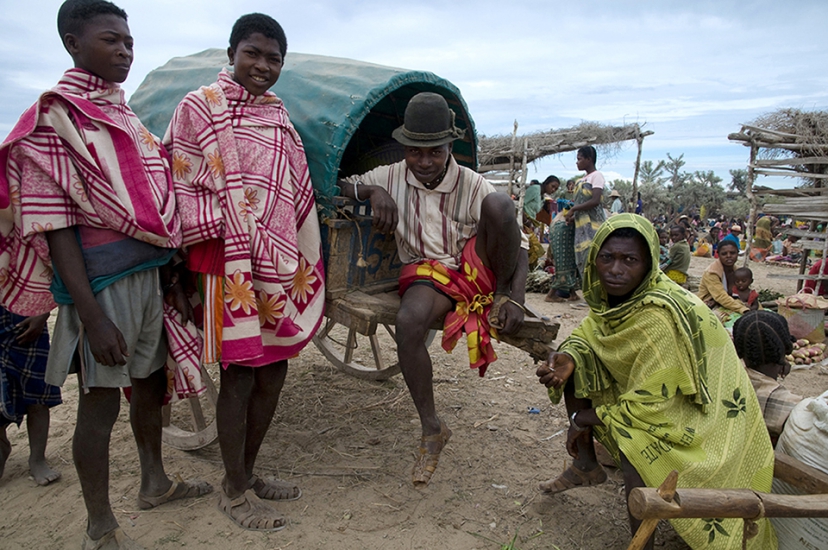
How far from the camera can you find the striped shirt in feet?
9.11

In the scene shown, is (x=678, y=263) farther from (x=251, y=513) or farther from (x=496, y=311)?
(x=251, y=513)

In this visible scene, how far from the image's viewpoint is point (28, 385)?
106 inches

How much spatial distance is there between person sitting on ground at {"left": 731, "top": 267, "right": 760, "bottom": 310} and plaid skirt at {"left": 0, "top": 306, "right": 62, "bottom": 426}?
6437mm

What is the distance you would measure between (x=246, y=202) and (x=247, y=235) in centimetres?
13

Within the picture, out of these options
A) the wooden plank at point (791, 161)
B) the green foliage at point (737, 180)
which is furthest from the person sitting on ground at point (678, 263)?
the green foliage at point (737, 180)

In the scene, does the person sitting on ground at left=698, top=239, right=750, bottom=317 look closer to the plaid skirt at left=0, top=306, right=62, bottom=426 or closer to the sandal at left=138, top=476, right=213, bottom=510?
the sandal at left=138, top=476, right=213, bottom=510

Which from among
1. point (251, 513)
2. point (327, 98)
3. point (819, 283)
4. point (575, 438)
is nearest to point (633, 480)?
point (575, 438)

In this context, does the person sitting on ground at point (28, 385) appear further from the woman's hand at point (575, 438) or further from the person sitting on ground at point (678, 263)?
the person sitting on ground at point (678, 263)

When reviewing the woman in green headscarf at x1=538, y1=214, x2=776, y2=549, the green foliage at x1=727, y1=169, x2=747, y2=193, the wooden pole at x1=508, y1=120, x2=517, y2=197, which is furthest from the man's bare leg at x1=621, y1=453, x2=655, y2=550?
the green foliage at x1=727, y1=169, x2=747, y2=193

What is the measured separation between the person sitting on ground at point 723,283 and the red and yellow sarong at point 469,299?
4.33m

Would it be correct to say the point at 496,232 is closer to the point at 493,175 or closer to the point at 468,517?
the point at 468,517

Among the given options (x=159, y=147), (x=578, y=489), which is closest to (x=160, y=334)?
(x=159, y=147)

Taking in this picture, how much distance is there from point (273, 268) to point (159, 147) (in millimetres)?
636

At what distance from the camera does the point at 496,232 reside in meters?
2.54
